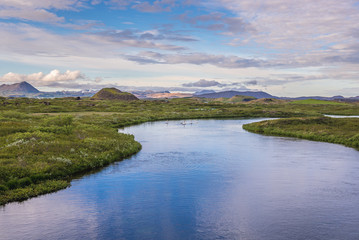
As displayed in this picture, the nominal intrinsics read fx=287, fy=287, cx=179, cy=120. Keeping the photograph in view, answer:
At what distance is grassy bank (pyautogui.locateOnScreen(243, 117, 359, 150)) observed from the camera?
50188 millimetres

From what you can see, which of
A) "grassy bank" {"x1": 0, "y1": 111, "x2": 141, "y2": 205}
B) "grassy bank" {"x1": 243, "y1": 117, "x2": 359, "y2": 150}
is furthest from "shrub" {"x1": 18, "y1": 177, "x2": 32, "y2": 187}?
"grassy bank" {"x1": 243, "y1": 117, "x2": 359, "y2": 150}

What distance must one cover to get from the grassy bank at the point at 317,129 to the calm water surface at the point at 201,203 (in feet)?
52.8

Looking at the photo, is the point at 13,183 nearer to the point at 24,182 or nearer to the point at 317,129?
the point at 24,182

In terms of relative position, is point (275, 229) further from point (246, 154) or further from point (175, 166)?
point (246, 154)

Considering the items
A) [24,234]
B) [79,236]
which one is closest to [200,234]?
[79,236]

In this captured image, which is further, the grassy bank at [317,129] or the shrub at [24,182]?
the grassy bank at [317,129]

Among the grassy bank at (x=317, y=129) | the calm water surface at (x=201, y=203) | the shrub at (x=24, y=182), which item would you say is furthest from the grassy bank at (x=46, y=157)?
the grassy bank at (x=317, y=129)

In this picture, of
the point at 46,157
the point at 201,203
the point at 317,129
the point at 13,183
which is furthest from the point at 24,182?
the point at 317,129

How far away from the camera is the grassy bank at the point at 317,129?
165ft

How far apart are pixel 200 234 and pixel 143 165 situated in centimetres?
1697

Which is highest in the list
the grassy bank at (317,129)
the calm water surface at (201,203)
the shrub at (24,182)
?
the grassy bank at (317,129)

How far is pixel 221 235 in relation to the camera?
51.3 feet

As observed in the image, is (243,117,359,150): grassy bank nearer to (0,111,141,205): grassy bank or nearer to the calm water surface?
the calm water surface

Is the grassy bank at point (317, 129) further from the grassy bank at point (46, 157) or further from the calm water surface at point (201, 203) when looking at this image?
the grassy bank at point (46, 157)
